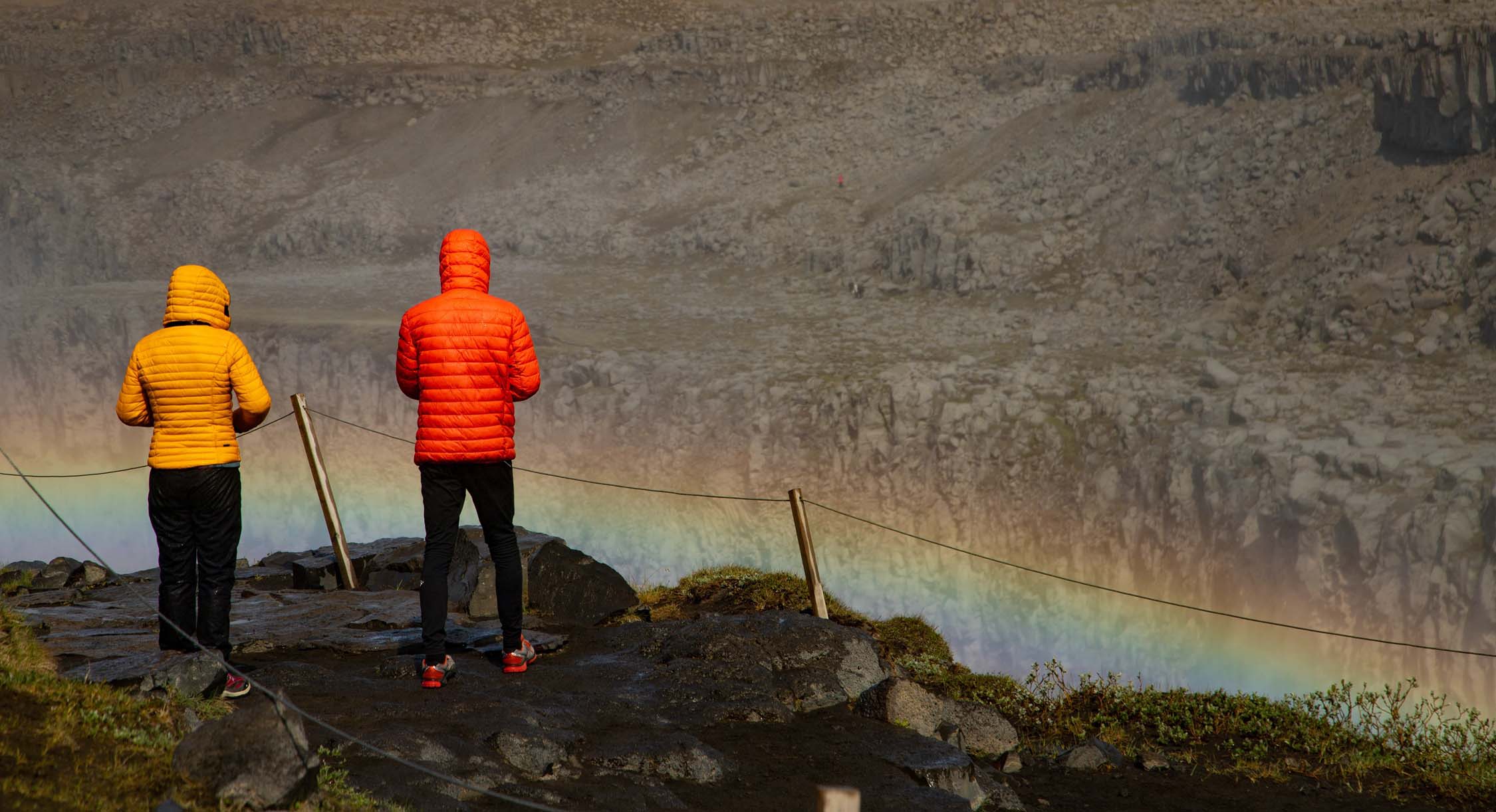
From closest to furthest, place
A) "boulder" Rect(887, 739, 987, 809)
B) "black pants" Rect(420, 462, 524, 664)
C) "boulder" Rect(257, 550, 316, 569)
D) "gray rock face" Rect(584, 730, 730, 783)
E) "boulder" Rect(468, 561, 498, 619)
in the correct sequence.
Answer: "gray rock face" Rect(584, 730, 730, 783), "boulder" Rect(887, 739, 987, 809), "black pants" Rect(420, 462, 524, 664), "boulder" Rect(468, 561, 498, 619), "boulder" Rect(257, 550, 316, 569)

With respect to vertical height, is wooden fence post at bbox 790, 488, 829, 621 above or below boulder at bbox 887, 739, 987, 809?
above

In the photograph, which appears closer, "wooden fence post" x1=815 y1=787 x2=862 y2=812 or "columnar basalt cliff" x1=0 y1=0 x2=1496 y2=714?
"wooden fence post" x1=815 y1=787 x2=862 y2=812

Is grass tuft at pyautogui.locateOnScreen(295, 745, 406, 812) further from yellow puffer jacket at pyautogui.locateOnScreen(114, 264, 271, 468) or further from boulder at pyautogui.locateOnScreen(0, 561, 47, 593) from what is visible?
boulder at pyautogui.locateOnScreen(0, 561, 47, 593)

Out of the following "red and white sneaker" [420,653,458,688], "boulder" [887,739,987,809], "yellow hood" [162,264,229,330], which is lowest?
"boulder" [887,739,987,809]

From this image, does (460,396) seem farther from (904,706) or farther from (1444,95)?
(1444,95)

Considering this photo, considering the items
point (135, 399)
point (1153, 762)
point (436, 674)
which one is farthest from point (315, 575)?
point (1153, 762)

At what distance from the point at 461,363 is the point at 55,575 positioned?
8.88 meters

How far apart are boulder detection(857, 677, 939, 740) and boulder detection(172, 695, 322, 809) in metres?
3.70

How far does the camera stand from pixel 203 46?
65.4m

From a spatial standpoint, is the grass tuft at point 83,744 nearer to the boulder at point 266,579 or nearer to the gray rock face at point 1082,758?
the gray rock face at point 1082,758

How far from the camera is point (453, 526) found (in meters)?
6.62

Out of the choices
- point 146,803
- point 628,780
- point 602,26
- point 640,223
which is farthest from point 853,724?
point 602,26

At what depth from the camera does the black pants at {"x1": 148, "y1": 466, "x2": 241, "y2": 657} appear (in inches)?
241

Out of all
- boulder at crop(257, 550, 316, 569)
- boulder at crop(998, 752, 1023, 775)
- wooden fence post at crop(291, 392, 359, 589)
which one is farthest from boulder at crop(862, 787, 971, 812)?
boulder at crop(257, 550, 316, 569)
